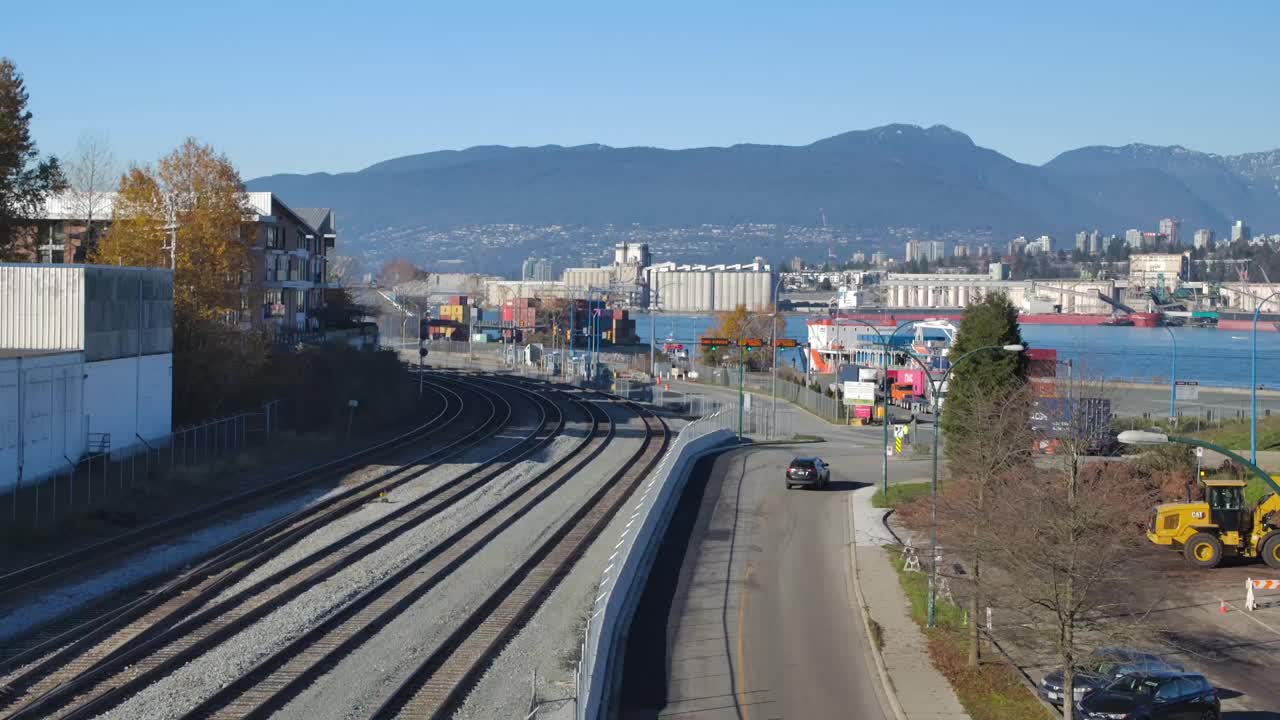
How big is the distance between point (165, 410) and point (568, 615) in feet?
77.1

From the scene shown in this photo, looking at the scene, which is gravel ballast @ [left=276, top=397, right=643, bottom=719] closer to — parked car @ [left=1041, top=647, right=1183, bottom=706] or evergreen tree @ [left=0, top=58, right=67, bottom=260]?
parked car @ [left=1041, top=647, right=1183, bottom=706]

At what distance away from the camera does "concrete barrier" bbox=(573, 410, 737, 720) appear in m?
19.7

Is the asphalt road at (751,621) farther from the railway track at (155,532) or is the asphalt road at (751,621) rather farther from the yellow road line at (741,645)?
the railway track at (155,532)

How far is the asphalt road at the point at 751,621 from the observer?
20.7 metres

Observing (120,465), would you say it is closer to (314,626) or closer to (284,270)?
(314,626)

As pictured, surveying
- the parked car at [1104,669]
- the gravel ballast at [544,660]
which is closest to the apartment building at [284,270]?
the gravel ballast at [544,660]

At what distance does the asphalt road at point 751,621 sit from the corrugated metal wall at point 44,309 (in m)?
19.0

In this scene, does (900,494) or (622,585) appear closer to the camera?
(622,585)

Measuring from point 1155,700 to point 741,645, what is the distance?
286 inches

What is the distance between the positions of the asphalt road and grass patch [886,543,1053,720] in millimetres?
1387

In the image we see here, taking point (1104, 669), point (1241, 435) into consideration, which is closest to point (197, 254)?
point (1104, 669)

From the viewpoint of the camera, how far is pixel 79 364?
37812mm

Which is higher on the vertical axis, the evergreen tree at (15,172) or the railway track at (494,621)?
the evergreen tree at (15,172)

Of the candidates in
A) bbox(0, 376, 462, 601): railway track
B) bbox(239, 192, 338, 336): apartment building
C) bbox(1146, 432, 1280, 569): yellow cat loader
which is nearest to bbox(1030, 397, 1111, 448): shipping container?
bbox(1146, 432, 1280, 569): yellow cat loader
